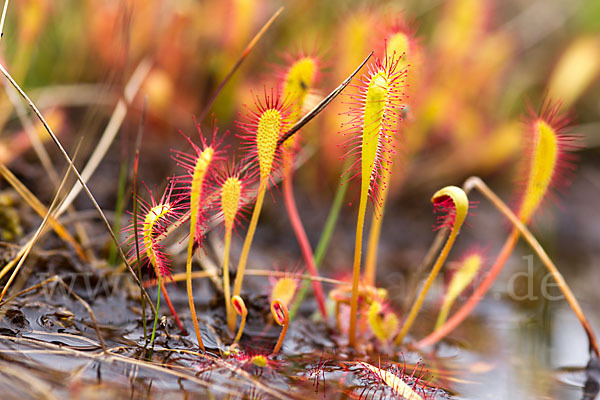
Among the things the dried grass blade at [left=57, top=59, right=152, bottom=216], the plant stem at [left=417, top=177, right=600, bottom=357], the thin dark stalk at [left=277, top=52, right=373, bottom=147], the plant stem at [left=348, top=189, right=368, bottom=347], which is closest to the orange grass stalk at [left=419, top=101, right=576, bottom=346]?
the plant stem at [left=417, top=177, right=600, bottom=357]

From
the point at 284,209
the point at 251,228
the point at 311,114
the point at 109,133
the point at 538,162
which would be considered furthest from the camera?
the point at 284,209

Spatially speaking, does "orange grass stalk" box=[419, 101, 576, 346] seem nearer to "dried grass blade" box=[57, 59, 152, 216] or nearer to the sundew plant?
the sundew plant

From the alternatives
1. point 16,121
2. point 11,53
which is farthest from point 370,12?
point 11,53

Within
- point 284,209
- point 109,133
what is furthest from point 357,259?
point 284,209

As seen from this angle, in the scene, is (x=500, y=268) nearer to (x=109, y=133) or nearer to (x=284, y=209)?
(x=284, y=209)

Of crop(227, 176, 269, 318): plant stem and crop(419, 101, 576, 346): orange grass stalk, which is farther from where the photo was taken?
crop(419, 101, 576, 346): orange grass stalk

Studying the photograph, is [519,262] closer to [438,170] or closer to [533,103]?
[438,170]

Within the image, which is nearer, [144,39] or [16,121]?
[16,121]

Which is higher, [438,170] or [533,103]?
[533,103]

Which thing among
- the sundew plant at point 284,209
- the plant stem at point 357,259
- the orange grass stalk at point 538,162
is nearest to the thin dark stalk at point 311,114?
the sundew plant at point 284,209
